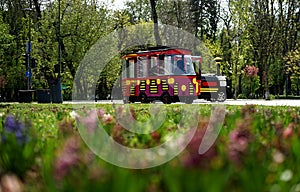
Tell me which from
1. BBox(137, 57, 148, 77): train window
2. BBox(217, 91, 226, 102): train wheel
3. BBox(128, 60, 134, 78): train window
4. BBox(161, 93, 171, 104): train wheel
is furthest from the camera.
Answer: BBox(217, 91, 226, 102): train wheel

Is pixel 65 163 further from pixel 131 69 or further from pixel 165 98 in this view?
pixel 131 69

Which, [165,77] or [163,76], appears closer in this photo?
[165,77]

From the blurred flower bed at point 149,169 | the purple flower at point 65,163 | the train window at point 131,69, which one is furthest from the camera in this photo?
the train window at point 131,69

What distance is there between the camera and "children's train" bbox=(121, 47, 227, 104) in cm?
2855

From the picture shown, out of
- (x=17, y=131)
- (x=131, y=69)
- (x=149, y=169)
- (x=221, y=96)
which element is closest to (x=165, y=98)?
(x=131, y=69)

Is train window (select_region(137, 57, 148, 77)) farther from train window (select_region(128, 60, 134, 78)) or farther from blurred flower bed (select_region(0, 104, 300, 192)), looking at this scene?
blurred flower bed (select_region(0, 104, 300, 192))

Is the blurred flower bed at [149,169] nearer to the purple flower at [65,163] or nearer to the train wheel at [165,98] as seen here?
the purple flower at [65,163]

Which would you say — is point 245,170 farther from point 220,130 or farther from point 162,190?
point 220,130

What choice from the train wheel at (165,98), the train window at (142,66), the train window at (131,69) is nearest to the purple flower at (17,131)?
the train wheel at (165,98)

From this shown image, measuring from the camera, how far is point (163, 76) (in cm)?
2878

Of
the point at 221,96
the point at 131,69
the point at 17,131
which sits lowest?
the point at 17,131

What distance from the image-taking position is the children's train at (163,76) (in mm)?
28547

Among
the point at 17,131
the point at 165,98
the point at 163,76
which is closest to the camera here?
the point at 17,131

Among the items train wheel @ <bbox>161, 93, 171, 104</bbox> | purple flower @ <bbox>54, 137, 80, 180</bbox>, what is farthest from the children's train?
purple flower @ <bbox>54, 137, 80, 180</bbox>
